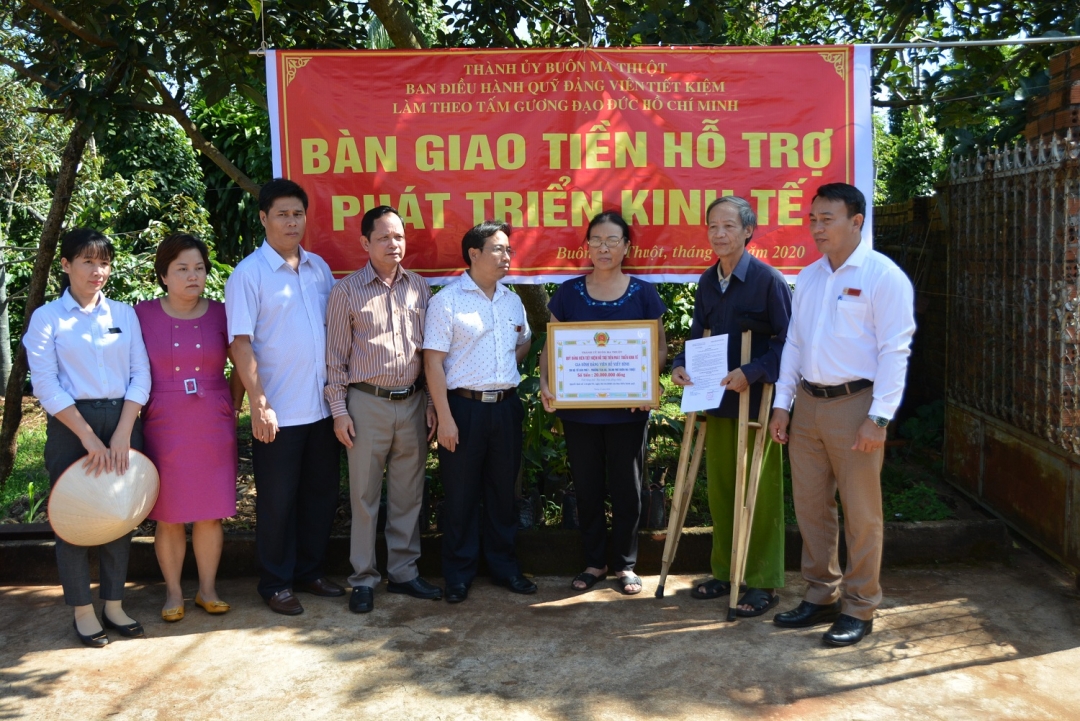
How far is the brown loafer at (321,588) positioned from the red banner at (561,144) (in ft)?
5.23

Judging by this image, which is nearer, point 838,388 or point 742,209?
point 838,388

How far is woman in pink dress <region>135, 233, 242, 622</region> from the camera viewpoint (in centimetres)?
419

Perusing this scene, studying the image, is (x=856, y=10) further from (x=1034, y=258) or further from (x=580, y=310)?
(x=580, y=310)

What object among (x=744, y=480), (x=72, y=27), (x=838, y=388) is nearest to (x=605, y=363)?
(x=744, y=480)

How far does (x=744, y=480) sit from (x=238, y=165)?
1065 cm

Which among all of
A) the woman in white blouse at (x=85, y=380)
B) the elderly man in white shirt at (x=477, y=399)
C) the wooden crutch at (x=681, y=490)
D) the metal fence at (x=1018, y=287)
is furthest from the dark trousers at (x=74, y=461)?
the metal fence at (x=1018, y=287)

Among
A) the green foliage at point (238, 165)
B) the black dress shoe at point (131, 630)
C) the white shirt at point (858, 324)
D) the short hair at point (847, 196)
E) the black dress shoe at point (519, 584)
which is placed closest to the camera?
the white shirt at point (858, 324)

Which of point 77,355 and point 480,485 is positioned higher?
point 77,355

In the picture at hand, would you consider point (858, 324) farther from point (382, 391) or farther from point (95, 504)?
point (95, 504)

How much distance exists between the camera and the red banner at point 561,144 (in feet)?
15.6

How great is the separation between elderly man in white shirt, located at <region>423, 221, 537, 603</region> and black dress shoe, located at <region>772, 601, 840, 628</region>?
1.21m

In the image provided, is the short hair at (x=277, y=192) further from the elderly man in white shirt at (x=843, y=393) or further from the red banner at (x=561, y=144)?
the elderly man in white shirt at (x=843, y=393)

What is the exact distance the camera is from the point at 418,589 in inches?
178

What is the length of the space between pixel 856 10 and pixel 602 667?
18.4 feet
